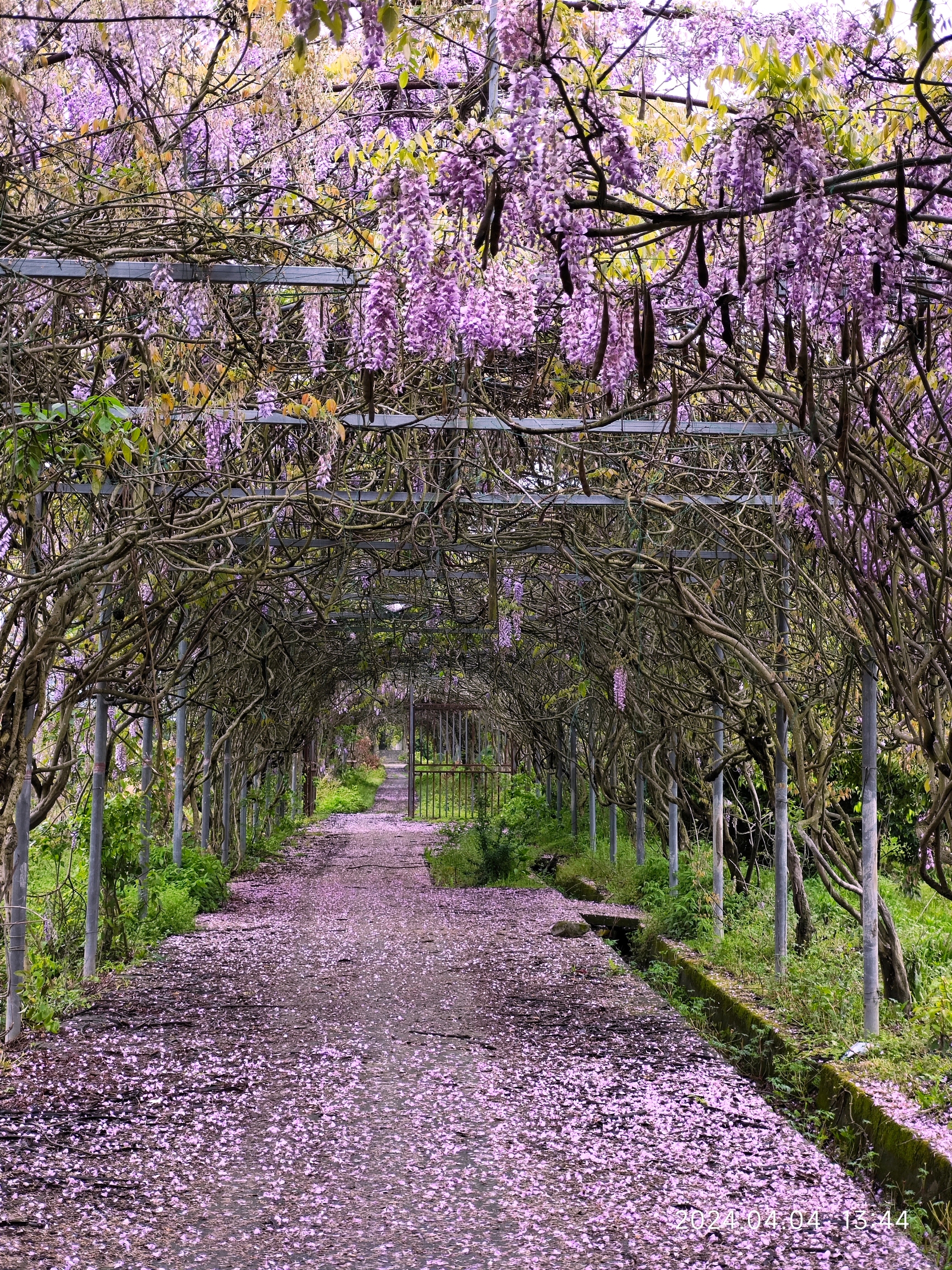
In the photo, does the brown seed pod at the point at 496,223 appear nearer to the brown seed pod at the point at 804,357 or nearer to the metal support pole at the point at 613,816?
the brown seed pod at the point at 804,357

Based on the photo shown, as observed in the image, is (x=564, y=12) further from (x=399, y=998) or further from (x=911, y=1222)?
(x=399, y=998)

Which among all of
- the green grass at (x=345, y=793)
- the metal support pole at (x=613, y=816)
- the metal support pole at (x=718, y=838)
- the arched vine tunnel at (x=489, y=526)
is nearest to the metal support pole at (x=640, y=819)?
the metal support pole at (x=613, y=816)

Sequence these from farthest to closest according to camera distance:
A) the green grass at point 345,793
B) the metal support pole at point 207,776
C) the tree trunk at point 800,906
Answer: the green grass at point 345,793, the metal support pole at point 207,776, the tree trunk at point 800,906

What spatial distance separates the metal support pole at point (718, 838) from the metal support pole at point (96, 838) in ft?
11.7

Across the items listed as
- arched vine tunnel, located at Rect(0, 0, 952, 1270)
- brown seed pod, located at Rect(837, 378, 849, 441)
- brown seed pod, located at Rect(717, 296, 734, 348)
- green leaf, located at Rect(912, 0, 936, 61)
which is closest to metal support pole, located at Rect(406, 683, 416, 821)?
arched vine tunnel, located at Rect(0, 0, 952, 1270)

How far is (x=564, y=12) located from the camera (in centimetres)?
314

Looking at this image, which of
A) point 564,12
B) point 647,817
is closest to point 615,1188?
point 564,12

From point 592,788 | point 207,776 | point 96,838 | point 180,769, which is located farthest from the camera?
point 592,788

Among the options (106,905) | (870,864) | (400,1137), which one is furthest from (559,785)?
(400,1137)

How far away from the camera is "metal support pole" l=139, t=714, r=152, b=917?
7309 millimetres

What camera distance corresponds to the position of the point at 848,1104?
4.17 m

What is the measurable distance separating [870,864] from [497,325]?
2.66 meters

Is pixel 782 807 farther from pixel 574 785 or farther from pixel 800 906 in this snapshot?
pixel 574 785

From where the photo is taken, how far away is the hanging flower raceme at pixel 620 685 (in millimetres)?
9062
